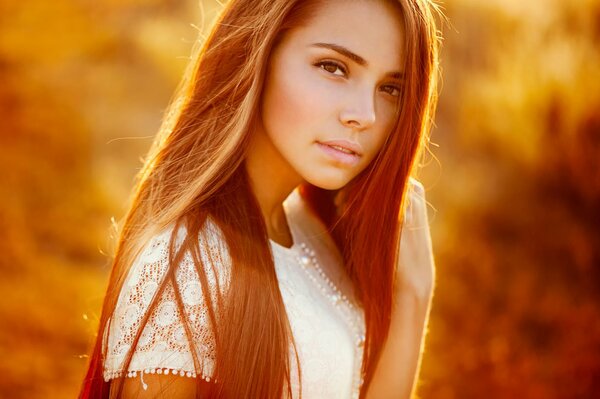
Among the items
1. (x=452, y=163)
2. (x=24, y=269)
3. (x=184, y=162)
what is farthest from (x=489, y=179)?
(x=24, y=269)

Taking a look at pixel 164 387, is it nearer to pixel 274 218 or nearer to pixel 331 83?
pixel 274 218

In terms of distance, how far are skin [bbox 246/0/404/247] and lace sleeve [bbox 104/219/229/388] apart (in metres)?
A: 0.33

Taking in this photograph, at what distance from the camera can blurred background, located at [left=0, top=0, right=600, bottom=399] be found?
3268 mm

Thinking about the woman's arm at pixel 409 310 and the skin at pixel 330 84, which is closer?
the skin at pixel 330 84

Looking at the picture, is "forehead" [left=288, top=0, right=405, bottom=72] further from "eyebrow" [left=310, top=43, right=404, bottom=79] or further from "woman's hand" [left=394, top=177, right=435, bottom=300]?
"woman's hand" [left=394, top=177, right=435, bottom=300]

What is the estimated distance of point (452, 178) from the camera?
366cm

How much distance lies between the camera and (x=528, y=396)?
3.27m

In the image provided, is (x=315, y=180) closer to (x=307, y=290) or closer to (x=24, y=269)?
(x=307, y=290)

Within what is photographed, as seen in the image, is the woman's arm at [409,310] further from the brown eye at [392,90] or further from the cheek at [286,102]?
the cheek at [286,102]

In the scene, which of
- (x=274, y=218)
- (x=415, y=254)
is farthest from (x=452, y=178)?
(x=274, y=218)

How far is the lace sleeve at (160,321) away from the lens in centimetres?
123

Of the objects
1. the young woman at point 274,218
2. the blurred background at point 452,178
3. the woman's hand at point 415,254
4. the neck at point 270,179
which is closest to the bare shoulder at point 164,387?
the young woman at point 274,218

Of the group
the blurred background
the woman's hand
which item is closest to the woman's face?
the woman's hand

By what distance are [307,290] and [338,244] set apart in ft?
1.06
